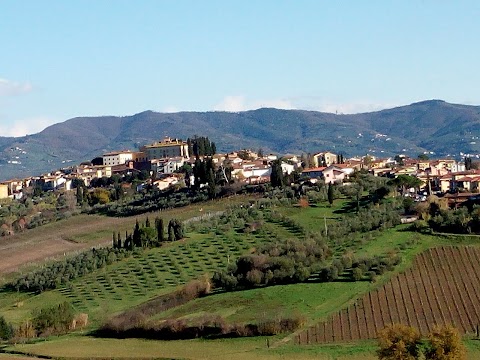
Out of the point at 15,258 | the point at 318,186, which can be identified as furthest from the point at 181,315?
the point at 318,186

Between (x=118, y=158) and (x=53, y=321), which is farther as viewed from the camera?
(x=118, y=158)

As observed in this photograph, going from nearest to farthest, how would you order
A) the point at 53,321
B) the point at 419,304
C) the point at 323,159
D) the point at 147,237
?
the point at 419,304
the point at 53,321
the point at 147,237
the point at 323,159

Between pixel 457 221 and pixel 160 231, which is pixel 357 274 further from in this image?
pixel 160 231

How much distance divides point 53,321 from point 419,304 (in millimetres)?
21029

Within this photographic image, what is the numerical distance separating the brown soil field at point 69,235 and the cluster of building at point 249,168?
44.6 feet

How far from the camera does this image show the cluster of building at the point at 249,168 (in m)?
91.9

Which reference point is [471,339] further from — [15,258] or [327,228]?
[15,258]

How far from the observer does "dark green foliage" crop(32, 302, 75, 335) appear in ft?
164

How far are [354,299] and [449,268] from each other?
6.93 meters

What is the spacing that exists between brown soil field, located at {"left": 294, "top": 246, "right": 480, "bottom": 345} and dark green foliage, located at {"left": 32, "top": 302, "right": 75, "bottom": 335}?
16109 millimetres

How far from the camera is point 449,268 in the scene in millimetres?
48531

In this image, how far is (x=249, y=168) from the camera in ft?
359

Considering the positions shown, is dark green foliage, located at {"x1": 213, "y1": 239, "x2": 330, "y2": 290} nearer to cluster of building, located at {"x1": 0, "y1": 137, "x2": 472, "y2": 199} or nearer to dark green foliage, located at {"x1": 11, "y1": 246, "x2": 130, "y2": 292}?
dark green foliage, located at {"x1": 11, "y1": 246, "x2": 130, "y2": 292}

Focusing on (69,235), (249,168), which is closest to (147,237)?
(69,235)
